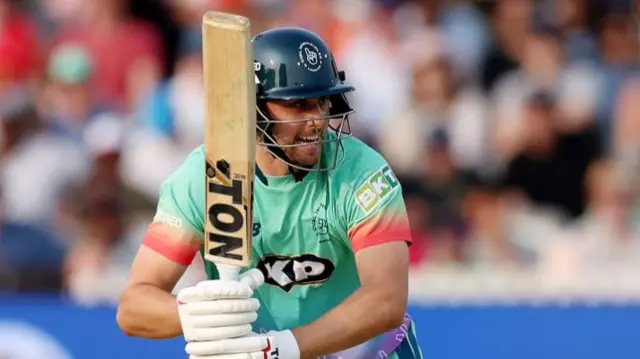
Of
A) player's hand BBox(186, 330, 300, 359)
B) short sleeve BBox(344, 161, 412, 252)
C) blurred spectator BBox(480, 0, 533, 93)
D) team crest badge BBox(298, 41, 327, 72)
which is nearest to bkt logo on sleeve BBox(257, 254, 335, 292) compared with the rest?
short sleeve BBox(344, 161, 412, 252)

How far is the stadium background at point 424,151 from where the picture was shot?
307 inches

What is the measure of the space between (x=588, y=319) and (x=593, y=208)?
1.56 metres

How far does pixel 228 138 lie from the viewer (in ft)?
14.6

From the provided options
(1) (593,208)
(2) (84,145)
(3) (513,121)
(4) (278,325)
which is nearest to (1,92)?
(2) (84,145)

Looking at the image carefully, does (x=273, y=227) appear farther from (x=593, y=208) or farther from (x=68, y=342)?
(x=593, y=208)

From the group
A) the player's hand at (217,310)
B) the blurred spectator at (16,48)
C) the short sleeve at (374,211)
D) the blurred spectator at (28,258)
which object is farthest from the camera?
the blurred spectator at (16,48)

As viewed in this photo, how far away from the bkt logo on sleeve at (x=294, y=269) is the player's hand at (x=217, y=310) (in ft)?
2.21

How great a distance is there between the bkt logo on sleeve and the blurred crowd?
343 centimetres

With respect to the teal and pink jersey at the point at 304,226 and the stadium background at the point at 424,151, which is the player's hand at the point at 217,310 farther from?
the stadium background at the point at 424,151

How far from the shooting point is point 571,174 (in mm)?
9281

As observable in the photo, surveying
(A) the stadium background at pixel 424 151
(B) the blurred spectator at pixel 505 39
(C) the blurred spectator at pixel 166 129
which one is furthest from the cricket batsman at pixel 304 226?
(B) the blurred spectator at pixel 505 39

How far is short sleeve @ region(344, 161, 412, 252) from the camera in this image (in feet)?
15.7

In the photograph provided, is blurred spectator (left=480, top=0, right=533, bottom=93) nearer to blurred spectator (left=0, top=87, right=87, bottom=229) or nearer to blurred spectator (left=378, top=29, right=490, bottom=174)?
blurred spectator (left=378, top=29, right=490, bottom=174)

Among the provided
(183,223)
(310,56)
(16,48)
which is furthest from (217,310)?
(16,48)
